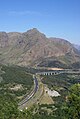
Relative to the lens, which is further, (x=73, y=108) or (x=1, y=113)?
(x=1, y=113)

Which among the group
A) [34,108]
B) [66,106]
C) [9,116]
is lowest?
[34,108]

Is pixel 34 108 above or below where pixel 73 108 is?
below

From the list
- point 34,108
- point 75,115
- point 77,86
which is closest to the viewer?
point 75,115

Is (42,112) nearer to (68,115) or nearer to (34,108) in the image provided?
(34,108)

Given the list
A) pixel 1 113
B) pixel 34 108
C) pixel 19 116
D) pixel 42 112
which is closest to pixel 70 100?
pixel 19 116

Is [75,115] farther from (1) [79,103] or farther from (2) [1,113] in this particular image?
(2) [1,113]

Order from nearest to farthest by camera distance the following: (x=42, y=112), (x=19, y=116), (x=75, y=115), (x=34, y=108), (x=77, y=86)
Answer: (x=75, y=115), (x=77, y=86), (x=19, y=116), (x=42, y=112), (x=34, y=108)

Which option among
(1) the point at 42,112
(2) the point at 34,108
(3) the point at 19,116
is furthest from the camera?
(2) the point at 34,108

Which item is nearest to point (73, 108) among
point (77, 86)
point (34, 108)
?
point (77, 86)

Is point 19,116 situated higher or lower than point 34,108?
higher
